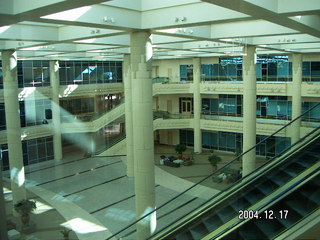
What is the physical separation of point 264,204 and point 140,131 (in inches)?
152

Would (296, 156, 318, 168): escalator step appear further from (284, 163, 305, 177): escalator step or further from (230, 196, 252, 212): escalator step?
(230, 196, 252, 212): escalator step

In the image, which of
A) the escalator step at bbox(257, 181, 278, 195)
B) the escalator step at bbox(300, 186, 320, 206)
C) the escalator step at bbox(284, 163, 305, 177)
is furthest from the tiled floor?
the escalator step at bbox(300, 186, 320, 206)

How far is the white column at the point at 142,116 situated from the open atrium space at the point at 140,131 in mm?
23

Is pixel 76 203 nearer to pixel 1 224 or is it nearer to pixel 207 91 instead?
pixel 1 224

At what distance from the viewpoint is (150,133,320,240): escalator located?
3.97 meters

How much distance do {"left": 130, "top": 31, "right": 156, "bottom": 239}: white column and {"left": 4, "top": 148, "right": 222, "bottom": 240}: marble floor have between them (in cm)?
83

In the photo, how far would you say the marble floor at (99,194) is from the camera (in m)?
6.97

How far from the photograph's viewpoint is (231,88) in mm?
22203

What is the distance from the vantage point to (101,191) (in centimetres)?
1421

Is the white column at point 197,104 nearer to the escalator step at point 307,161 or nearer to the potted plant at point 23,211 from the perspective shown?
the escalator step at point 307,161

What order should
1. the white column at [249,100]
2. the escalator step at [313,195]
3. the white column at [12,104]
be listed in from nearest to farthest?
the white column at [12,104] → the escalator step at [313,195] → the white column at [249,100]

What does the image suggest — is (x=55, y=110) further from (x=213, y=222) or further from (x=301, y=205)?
(x=301, y=205)

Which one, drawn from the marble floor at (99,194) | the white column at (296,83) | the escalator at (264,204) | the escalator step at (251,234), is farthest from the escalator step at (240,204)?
the white column at (296,83)

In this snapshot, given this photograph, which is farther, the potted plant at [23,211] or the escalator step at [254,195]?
the escalator step at [254,195]
